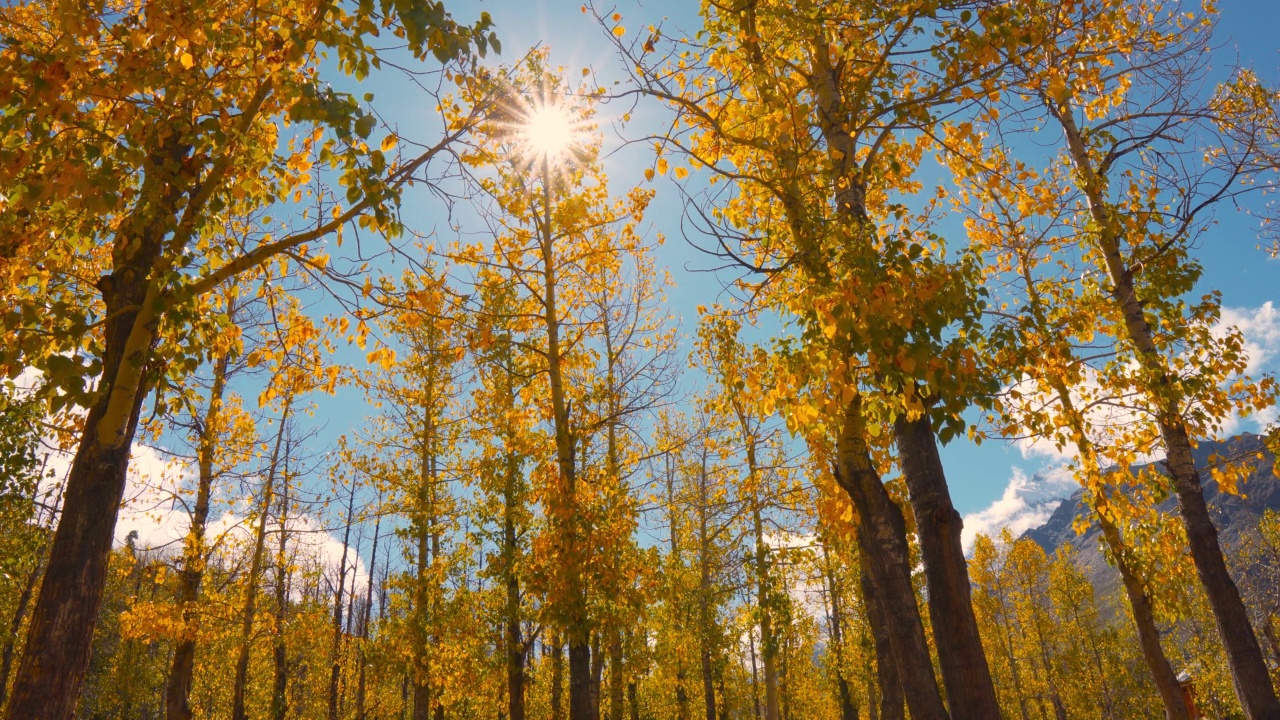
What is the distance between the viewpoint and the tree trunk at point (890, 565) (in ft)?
11.8

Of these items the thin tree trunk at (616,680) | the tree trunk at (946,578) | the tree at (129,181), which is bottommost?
the thin tree trunk at (616,680)

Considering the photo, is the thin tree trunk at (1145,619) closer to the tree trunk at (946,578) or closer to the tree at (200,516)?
the tree trunk at (946,578)

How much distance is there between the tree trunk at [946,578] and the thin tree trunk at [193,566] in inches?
392

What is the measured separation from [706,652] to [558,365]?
1098 centimetres

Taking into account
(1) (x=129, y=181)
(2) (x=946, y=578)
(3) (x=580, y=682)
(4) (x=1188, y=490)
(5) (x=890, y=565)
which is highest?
(1) (x=129, y=181)

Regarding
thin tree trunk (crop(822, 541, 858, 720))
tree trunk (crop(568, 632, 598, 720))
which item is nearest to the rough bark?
tree trunk (crop(568, 632, 598, 720))

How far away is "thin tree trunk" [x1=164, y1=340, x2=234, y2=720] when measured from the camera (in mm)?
10469

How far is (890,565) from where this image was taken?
3869 mm

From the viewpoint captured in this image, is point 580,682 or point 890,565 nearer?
point 890,565

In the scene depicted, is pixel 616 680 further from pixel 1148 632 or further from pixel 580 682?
pixel 1148 632

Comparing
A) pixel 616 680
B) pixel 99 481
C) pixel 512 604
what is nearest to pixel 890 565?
pixel 99 481

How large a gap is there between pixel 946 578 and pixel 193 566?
1197cm

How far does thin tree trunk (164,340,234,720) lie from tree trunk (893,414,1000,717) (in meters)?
9.97

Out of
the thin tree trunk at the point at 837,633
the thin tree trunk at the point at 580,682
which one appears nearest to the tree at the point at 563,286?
the thin tree trunk at the point at 580,682
